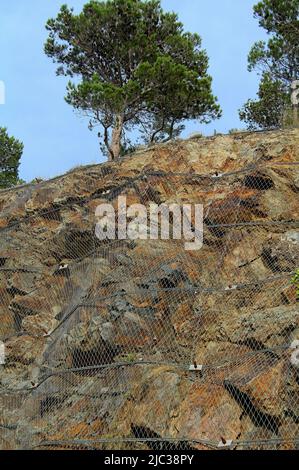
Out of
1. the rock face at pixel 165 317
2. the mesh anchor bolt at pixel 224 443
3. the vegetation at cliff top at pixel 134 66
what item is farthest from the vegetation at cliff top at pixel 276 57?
the mesh anchor bolt at pixel 224 443

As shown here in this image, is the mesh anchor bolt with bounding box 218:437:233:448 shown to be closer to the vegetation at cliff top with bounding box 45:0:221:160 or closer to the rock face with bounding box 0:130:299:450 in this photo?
the rock face with bounding box 0:130:299:450

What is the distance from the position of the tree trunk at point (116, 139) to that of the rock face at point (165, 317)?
4.45 m

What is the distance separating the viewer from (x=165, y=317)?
354 inches

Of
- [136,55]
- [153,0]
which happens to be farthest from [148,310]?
[153,0]

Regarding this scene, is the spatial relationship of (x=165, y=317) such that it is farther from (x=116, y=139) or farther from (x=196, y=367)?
(x=116, y=139)

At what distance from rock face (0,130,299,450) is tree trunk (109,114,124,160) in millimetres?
4451

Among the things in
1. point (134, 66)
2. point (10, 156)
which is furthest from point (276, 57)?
point (10, 156)

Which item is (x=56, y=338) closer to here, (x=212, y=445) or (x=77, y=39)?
(x=212, y=445)

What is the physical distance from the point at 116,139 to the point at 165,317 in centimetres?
986

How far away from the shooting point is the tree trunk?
17.6 metres

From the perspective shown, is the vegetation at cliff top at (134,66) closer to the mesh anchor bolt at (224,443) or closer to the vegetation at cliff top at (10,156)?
the vegetation at cliff top at (10,156)

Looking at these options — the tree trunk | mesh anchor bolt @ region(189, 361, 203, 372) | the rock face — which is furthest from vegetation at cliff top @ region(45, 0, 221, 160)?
mesh anchor bolt @ region(189, 361, 203, 372)

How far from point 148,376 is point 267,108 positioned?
14.7 meters

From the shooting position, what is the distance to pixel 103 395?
26.3 feet
